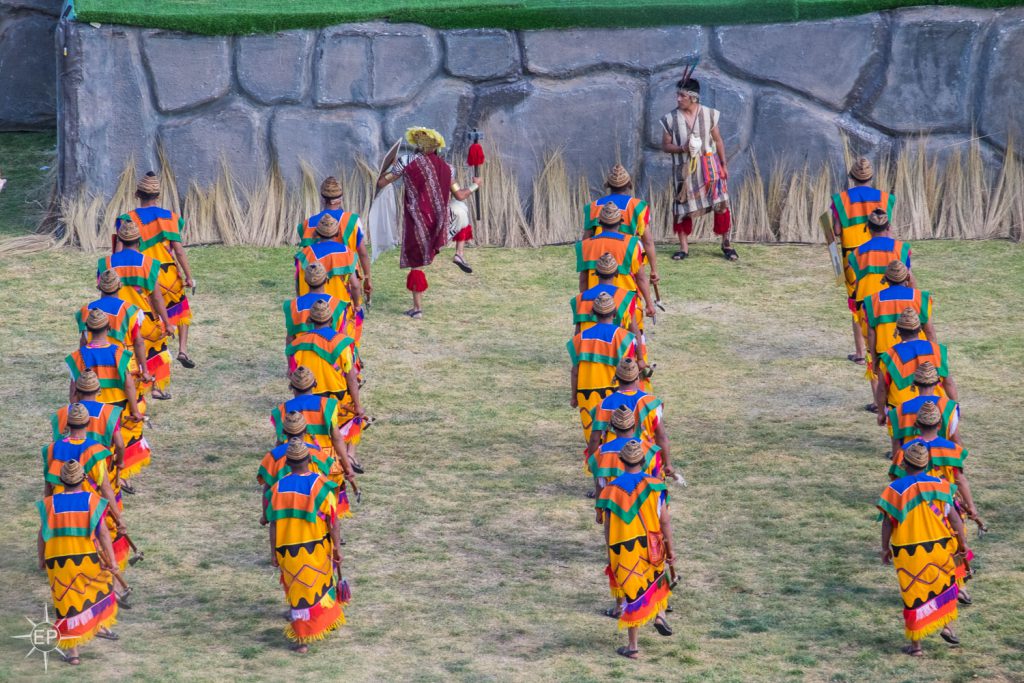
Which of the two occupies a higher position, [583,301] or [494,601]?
[583,301]

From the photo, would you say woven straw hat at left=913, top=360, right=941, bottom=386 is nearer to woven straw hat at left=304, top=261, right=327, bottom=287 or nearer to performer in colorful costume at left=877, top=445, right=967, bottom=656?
performer in colorful costume at left=877, top=445, right=967, bottom=656

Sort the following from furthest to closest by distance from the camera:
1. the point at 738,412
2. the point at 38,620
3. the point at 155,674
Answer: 1. the point at 738,412
2. the point at 38,620
3. the point at 155,674

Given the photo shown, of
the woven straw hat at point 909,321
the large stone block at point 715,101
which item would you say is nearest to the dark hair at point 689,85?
the large stone block at point 715,101

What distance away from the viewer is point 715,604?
852cm

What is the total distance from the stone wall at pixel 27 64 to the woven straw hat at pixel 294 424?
9.99 meters

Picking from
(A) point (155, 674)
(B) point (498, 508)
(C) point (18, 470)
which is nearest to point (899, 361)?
(B) point (498, 508)

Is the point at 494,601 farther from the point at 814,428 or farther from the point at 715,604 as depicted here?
the point at 814,428

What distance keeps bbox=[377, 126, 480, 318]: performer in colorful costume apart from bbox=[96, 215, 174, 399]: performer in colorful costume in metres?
2.47

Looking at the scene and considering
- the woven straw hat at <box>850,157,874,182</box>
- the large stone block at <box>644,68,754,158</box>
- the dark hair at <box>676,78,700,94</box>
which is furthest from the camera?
the large stone block at <box>644,68,754,158</box>

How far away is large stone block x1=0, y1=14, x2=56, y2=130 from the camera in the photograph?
1719 cm

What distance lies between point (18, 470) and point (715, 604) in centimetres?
443

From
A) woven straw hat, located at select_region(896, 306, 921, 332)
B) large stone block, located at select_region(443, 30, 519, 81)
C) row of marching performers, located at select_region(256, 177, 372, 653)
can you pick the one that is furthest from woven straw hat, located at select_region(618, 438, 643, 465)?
large stone block, located at select_region(443, 30, 519, 81)

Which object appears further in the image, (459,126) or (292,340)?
(459,126)

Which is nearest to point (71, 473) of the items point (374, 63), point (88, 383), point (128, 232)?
point (88, 383)
